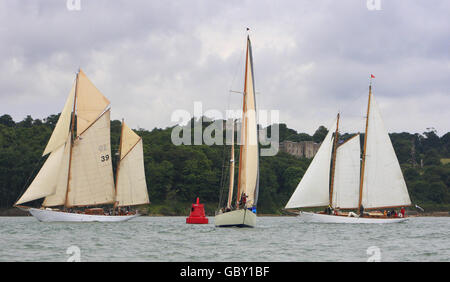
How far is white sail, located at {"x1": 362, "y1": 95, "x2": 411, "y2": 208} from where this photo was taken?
81062mm

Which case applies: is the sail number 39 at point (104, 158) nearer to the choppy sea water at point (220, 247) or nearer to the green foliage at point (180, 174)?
the choppy sea water at point (220, 247)

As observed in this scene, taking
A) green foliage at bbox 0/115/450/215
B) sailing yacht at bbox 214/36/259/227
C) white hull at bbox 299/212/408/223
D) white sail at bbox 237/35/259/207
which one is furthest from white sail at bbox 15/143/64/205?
green foliage at bbox 0/115/450/215

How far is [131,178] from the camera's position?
84000mm

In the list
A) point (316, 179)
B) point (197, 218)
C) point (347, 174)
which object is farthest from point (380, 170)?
point (197, 218)

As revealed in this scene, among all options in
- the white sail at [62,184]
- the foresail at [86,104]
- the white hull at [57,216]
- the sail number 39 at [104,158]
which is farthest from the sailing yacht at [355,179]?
the white sail at [62,184]

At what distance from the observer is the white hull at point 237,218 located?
56.5m

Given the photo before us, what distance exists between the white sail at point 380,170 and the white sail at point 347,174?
5.86 ft

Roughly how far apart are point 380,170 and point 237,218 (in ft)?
99.8

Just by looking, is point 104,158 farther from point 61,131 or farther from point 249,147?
point 249,147
